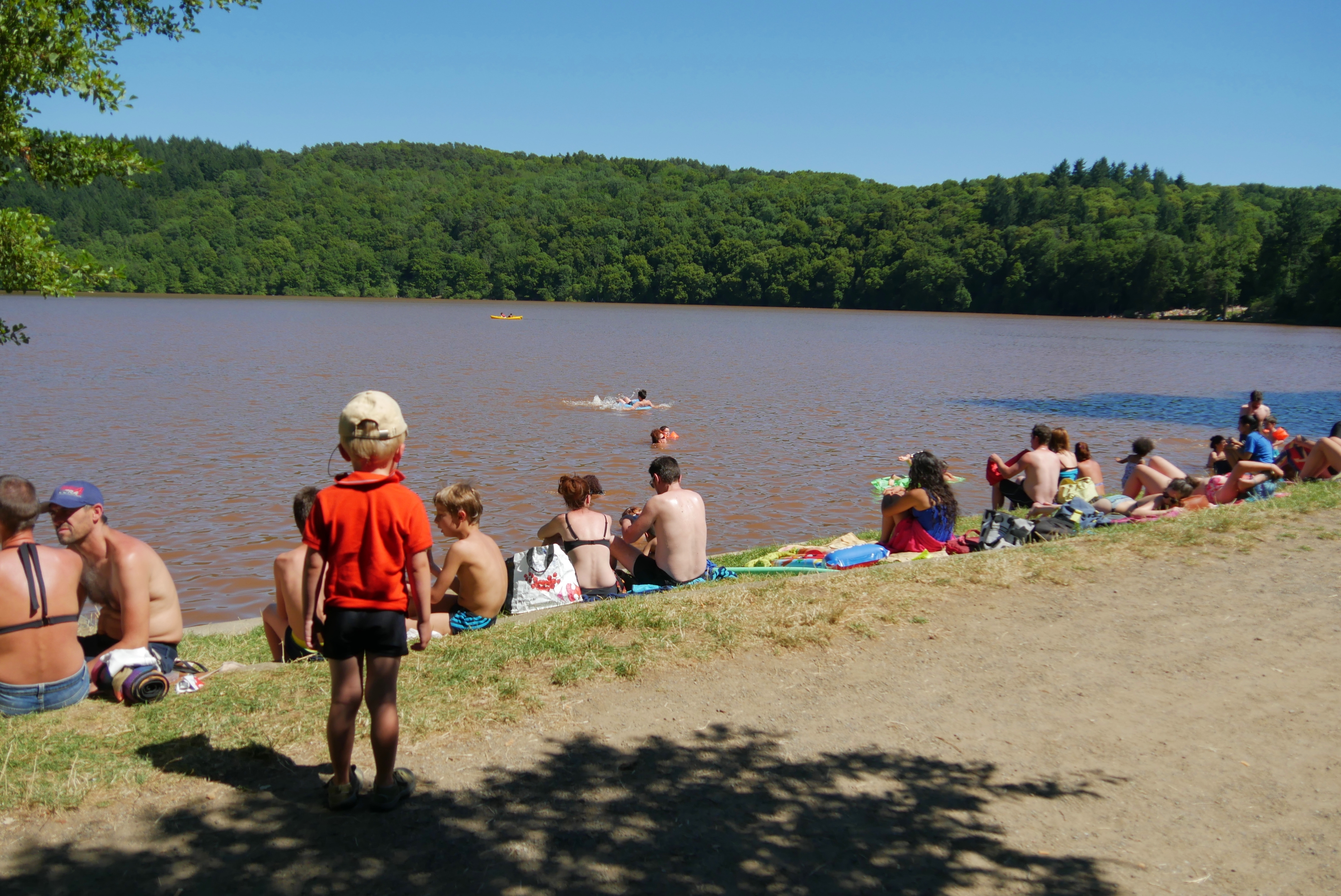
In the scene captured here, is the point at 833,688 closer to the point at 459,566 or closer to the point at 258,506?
the point at 459,566

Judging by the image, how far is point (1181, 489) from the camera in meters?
10.2

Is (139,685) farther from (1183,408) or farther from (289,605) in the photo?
(1183,408)

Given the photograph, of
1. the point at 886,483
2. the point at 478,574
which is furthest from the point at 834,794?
the point at 886,483

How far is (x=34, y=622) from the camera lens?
15.2 ft

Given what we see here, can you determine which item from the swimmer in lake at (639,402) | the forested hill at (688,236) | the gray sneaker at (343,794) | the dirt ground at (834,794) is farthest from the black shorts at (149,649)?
the forested hill at (688,236)

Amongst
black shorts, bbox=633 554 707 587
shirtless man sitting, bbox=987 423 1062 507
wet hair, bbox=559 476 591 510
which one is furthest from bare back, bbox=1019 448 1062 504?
wet hair, bbox=559 476 591 510

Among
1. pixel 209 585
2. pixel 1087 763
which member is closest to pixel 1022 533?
pixel 1087 763

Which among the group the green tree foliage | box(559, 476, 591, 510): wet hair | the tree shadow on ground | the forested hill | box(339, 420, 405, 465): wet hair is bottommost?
the tree shadow on ground

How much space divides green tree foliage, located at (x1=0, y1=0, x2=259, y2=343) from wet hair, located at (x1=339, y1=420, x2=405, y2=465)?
199 inches

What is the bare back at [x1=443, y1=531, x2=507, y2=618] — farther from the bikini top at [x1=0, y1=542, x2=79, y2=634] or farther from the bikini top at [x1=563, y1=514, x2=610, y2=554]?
the bikini top at [x1=0, y1=542, x2=79, y2=634]

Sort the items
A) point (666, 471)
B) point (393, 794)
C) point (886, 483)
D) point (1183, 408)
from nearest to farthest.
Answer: point (393, 794) → point (666, 471) → point (886, 483) → point (1183, 408)

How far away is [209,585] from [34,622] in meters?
5.70

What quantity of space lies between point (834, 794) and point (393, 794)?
69.5 inches

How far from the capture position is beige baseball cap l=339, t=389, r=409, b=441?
3.51 meters
